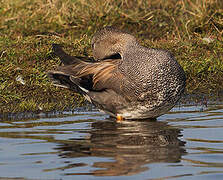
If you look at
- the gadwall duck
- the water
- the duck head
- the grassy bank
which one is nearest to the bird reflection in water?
the water

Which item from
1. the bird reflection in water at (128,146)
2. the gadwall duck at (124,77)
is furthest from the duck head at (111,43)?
the bird reflection in water at (128,146)

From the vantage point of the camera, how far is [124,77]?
761cm

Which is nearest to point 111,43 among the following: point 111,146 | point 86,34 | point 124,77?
point 124,77

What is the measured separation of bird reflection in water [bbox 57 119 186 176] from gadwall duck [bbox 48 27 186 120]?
25 cm

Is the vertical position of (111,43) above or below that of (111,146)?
above

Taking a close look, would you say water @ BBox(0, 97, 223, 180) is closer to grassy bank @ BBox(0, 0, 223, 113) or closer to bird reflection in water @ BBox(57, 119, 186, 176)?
bird reflection in water @ BBox(57, 119, 186, 176)

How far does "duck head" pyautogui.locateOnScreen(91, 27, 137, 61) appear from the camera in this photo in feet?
26.0

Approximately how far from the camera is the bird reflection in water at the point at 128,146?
18.6ft

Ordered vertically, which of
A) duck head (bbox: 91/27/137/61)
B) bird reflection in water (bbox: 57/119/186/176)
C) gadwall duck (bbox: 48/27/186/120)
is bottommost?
bird reflection in water (bbox: 57/119/186/176)

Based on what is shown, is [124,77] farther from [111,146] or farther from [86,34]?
[86,34]

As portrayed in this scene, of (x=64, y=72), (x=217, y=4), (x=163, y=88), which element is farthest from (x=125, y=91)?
(x=217, y=4)

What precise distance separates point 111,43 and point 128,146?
6.51ft

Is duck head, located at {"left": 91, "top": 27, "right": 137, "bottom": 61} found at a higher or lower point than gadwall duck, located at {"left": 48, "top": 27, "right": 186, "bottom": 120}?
higher

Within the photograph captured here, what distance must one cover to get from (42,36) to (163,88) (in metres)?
4.07
